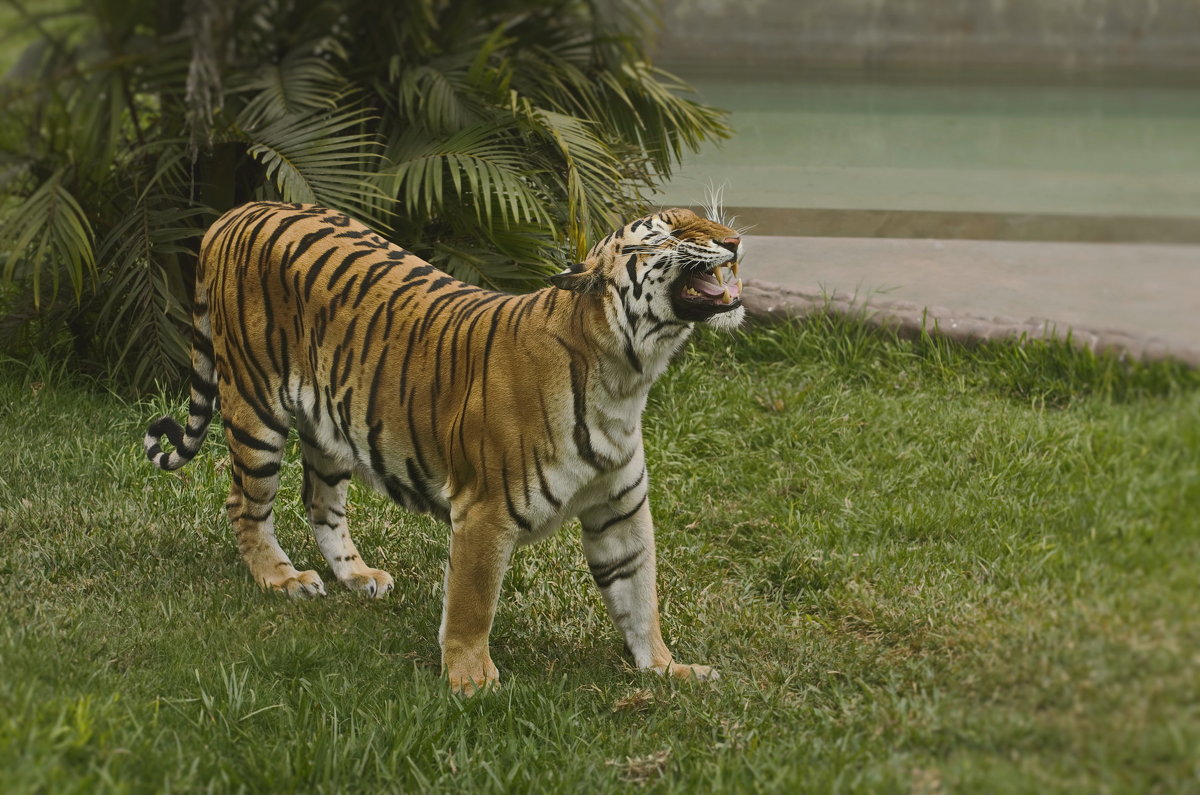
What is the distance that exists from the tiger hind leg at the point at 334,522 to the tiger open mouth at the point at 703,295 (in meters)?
1.58

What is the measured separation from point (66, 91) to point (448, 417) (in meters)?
1.69

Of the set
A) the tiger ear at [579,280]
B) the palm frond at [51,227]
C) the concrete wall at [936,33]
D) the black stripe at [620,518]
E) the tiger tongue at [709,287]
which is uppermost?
the concrete wall at [936,33]

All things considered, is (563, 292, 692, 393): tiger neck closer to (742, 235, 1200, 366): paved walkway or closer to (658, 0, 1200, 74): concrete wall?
(658, 0, 1200, 74): concrete wall

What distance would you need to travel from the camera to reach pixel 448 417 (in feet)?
11.8

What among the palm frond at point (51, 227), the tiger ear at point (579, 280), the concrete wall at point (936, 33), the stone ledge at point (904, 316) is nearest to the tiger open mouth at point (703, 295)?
the tiger ear at point (579, 280)

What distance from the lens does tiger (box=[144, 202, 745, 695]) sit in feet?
10.6

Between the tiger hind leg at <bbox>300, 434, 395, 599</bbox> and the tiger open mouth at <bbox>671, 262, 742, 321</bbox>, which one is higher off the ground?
the tiger open mouth at <bbox>671, 262, 742, 321</bbox>

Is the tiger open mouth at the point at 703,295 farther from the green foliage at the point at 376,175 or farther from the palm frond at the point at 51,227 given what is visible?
the palm frond at the point at 51,227

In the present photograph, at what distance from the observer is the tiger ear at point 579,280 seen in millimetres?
3223

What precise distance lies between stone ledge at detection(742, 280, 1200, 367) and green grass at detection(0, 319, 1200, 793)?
Result: 0.09m

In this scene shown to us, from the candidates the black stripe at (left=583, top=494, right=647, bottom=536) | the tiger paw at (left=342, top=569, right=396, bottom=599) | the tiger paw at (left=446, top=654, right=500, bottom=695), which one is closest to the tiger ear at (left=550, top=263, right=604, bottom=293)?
the black stripe at (left=583, top=494, right=647, bottom=536)

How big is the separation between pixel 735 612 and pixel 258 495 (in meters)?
1.59

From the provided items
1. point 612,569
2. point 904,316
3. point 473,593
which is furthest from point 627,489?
point 904,316

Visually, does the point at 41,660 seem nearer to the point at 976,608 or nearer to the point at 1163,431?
the point at 976,608
